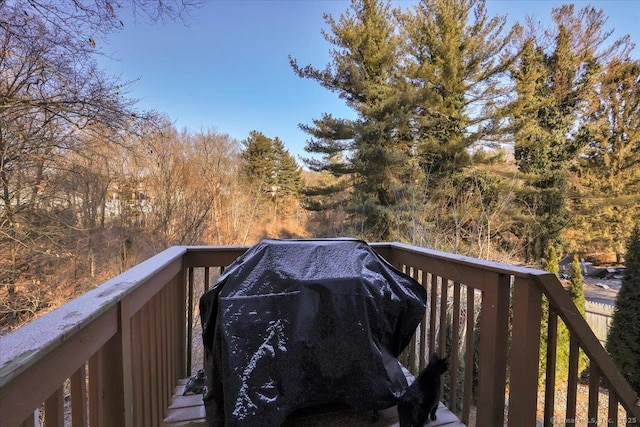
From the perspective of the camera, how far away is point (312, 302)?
54.7 inches

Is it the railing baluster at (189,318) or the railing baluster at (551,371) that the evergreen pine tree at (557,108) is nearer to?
the railing baluster at (551,371)

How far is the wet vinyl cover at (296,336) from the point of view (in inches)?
51.2

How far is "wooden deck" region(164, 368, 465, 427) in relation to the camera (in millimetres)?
1573

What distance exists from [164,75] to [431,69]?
801 centimetres

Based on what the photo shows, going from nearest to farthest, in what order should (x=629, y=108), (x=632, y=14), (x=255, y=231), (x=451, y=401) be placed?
(x=451, y=401) < (x=632, y=14) < (x=629, y=108) < (x=255, y=231)

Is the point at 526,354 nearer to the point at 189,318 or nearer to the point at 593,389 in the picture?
the point at 593,389

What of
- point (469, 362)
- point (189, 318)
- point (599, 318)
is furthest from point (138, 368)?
point (599, 318)

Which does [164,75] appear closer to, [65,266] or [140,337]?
[65,266]

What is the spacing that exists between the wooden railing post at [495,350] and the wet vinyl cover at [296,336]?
392mm

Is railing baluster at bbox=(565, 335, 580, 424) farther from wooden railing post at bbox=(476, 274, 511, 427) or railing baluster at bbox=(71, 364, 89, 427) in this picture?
railing baluster at bbox=(71, 364, 89, 427)

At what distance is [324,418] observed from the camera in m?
1.60

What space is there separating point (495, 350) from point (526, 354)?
6.6 inches

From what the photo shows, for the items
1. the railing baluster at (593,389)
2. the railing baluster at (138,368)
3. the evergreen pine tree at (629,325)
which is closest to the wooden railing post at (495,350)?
the railing baluster at (593,389)

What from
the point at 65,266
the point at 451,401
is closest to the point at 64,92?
the point at 65,266
